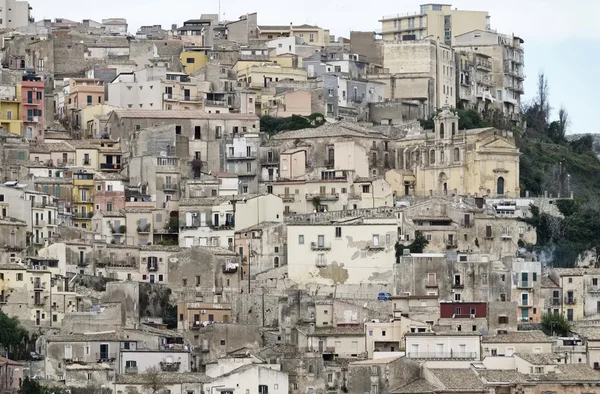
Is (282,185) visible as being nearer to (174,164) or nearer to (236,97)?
(174,164)

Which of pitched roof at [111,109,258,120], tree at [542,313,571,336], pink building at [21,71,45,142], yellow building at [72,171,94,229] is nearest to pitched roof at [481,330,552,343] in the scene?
tree at [542,313,571,336]

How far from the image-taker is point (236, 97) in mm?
96188

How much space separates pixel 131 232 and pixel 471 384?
22.3m

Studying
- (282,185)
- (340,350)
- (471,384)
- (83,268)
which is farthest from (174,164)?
(471,384)

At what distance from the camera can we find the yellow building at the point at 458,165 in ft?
285

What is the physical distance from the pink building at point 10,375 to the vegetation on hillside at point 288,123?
Result: 31.0 metres

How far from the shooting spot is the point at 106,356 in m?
67.8

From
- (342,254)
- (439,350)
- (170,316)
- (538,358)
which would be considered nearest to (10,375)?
(170,316)

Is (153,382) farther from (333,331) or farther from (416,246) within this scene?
(416,246)

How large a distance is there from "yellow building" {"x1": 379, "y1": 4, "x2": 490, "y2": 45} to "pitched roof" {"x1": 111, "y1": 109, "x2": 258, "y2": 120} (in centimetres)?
2328

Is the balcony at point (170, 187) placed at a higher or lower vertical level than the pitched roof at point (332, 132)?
lower

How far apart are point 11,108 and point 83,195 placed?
769 cm

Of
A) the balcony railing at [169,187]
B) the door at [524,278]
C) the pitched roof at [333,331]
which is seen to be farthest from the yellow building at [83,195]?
the door at [524,278]

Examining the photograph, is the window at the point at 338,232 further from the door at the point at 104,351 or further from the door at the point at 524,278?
the door at the point at 104,351
